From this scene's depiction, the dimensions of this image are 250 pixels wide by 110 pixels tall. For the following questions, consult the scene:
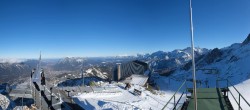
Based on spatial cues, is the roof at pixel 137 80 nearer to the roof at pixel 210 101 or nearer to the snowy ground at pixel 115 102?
the snowy ground at pixel 115 102

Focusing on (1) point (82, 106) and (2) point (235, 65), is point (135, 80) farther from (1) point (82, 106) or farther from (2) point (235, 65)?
(2) point (235, 65)

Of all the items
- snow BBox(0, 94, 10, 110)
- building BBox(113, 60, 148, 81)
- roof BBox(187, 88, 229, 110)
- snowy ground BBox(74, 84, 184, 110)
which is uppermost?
roof BBox(187, 88, 229, 110)

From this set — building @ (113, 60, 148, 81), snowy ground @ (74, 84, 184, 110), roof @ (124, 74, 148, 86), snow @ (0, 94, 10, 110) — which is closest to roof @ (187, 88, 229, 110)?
snowy ground @ (74, 84, 184, 110)

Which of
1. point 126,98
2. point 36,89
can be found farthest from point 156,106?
point 36,89

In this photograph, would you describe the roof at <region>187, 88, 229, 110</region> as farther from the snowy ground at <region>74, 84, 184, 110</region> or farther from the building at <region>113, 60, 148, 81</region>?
the building at <region>113, 60, 148, 81</region>

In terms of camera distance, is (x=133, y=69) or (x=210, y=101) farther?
(x=133, y=69)

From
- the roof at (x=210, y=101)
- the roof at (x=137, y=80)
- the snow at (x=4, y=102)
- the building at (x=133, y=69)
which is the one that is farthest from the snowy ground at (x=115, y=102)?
the building at (x=133, y=69)

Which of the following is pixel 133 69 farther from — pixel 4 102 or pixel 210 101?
pixel 210 101

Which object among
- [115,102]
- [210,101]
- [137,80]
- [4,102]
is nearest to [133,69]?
[137,80]
